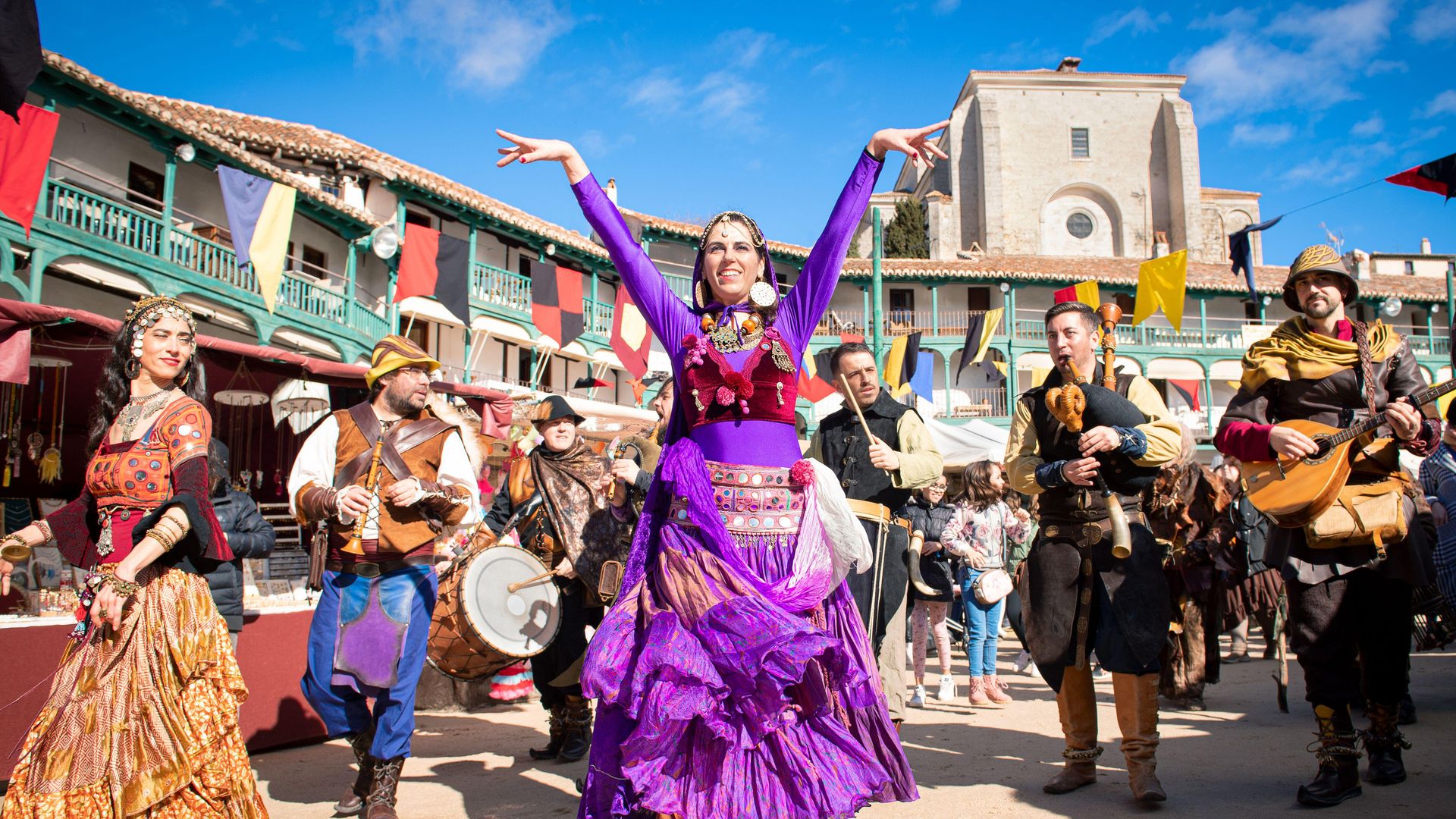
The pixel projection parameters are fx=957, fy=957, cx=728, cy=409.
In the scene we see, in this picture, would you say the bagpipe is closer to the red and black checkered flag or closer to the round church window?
the red and black checkered flag

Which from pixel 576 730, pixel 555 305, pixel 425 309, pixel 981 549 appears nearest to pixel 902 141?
pixel 576 730

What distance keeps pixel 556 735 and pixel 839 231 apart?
376cm

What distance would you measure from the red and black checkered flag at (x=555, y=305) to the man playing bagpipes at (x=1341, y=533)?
56.7 ft

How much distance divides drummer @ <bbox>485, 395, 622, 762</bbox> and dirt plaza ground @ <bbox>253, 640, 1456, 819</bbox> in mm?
290

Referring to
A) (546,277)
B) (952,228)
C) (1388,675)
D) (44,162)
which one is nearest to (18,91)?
(1388,675)

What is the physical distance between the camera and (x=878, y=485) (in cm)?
521

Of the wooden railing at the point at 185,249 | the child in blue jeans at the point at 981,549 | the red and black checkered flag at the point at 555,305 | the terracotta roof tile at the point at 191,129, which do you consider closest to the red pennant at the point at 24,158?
the wooden railing at the point at 185,249

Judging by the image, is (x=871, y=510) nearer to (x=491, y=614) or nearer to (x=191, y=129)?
(x=491, y=614)

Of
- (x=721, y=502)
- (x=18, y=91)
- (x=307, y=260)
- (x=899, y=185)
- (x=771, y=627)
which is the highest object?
(x=899, y=185)

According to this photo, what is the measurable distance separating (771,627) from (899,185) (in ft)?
220

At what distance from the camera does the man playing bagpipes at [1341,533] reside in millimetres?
3906

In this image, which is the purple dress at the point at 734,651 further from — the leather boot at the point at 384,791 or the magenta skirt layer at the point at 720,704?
the leather boot at the point at 384,791

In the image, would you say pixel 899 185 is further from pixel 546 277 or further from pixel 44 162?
pixel 44 162

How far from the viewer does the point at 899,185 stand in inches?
2618
